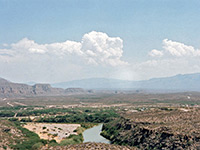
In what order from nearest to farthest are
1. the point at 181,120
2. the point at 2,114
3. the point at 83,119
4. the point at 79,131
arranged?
the point at 181,120, the point at 79,131, the point at 83,119, the point at 2,114

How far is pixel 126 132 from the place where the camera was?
180 ft

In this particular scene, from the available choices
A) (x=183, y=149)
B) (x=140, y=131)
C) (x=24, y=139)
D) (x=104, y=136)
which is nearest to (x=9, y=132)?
(x=24, y=139)

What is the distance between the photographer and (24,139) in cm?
5653

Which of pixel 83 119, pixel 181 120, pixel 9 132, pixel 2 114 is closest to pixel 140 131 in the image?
pixel 181 120

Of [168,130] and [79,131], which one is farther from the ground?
[168,130]

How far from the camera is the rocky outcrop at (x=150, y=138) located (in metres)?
38.3

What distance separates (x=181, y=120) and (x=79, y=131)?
29.0m

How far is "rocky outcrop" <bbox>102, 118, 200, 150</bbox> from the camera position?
38287 millimetres

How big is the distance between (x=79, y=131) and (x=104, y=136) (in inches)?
363

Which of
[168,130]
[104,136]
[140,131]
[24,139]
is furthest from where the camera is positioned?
[104,136]

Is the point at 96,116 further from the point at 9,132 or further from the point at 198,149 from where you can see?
the point at 198,149

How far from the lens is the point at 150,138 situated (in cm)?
4416

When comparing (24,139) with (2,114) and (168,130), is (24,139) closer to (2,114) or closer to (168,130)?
(168,130)

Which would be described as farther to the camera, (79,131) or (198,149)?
(79,131)
